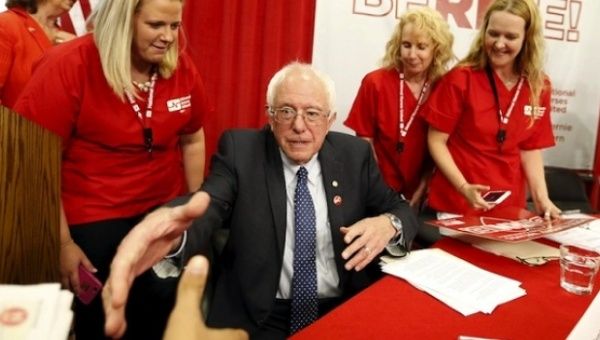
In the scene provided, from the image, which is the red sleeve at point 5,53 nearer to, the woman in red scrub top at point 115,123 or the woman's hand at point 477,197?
the woman in red scrub top at point 115,123

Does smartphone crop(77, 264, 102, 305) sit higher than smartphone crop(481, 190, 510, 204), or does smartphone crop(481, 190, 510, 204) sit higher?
smartphone crop(481, 190, 510, 204)

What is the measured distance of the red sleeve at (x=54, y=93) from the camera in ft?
5.25

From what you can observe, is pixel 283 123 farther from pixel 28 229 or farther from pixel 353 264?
pixel 28 229


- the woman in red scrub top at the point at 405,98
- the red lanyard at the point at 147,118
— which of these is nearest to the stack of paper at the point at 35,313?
the red lanyard at the point at 147,118

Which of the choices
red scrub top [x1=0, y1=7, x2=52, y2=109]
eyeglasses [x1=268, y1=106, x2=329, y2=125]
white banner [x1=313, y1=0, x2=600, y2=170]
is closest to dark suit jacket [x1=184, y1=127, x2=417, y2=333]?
eyeglasses [x1=268, y1=106, x2=329, y2=125]

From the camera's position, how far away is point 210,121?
2895 mm

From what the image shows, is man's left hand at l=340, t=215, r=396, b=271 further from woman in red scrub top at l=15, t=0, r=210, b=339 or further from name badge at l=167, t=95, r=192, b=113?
name badge at l=167, t=95, r=192, b=113

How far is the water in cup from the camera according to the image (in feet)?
4.45

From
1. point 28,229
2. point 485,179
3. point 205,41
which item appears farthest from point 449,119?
point 28,229

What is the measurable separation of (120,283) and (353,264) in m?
0.76

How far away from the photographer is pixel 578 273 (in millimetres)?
1378

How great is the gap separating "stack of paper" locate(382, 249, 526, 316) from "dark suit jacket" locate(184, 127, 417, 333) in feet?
0.47

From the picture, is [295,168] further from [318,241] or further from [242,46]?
[242,46]

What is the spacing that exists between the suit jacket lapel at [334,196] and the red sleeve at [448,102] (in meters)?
0.80
